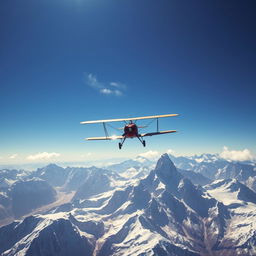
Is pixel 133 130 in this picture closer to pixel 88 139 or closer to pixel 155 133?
pixel 155 133

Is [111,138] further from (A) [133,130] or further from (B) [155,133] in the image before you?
(B) [155,133]

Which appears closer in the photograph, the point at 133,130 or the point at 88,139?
the point at 133,130

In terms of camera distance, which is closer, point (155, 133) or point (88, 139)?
point (155, 133)

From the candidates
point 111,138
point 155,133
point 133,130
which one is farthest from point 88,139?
point 155,133

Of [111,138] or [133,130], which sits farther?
[111,138]

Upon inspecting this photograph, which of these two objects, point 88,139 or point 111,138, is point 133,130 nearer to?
point 111,138
